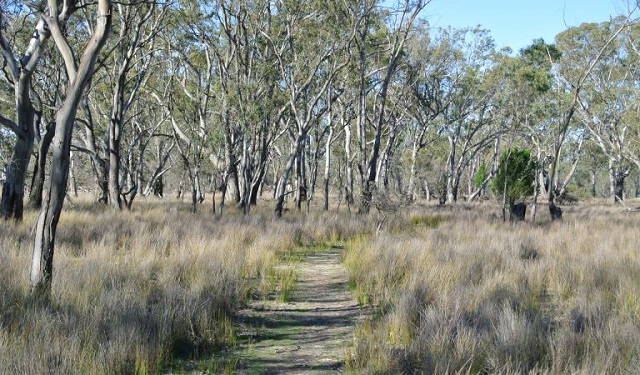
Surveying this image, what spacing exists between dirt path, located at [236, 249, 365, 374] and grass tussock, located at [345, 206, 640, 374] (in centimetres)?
26

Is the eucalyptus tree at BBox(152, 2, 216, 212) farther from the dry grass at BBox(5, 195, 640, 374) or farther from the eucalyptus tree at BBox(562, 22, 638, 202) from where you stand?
the eucalyptus tree at BBox(562, 22, 638, 202)

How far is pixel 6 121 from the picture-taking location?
405 inches

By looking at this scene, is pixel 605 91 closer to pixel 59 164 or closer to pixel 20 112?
pixel 20 112

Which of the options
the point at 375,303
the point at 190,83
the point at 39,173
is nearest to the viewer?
the point at 375,303

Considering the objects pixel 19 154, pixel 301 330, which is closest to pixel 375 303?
pixel 301 330

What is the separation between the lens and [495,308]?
216 inches

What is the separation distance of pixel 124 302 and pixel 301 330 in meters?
1.78

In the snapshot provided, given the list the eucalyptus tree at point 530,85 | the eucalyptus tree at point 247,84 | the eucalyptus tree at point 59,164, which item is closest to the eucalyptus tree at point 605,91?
the eucalyptus tree at point 530,85

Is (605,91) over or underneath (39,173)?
over

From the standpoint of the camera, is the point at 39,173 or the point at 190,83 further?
the point at 190,83

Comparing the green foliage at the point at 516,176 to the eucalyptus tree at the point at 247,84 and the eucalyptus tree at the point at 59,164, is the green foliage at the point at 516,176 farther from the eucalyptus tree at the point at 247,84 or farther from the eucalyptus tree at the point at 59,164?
the eucalyptus tree at the point at 59,164

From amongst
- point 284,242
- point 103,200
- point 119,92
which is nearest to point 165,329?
point 284,242

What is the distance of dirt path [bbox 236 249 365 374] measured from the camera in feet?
14.9

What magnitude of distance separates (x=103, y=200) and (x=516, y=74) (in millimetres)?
21654
